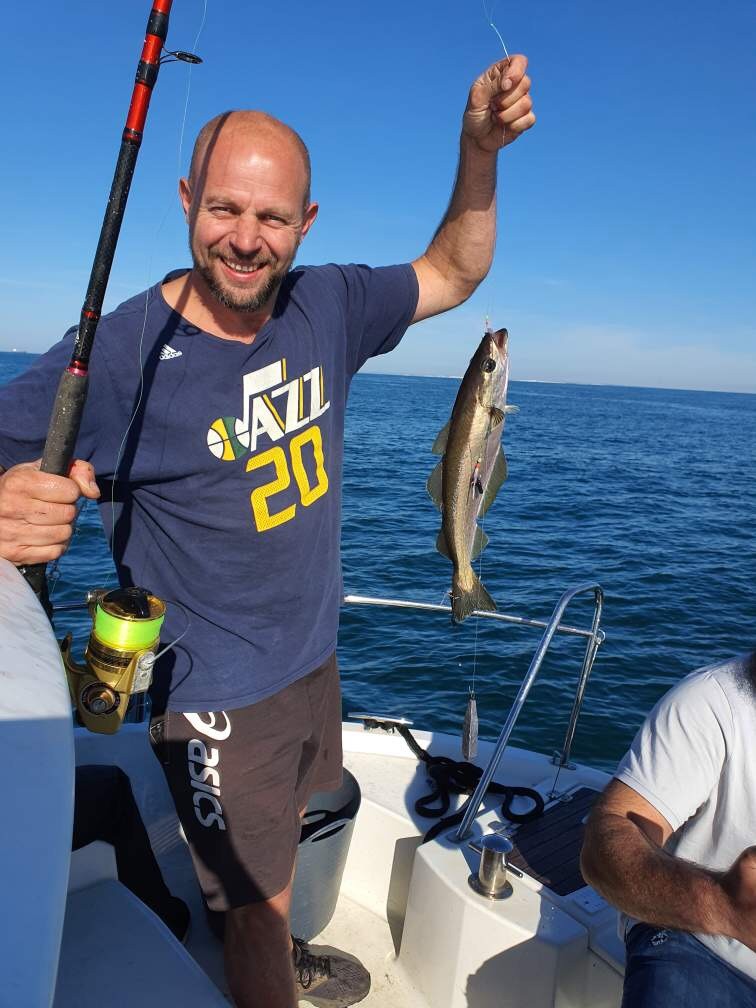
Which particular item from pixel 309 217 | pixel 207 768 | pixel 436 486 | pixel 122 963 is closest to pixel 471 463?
pixel 436 486

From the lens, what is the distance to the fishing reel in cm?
228

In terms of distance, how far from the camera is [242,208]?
104 inches

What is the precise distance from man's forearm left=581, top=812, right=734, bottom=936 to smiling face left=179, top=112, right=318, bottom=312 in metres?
2.16

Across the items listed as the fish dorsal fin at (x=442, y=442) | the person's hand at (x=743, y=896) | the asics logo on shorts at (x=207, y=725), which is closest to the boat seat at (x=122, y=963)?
the asics logo on shorts at (x=207, y=725)

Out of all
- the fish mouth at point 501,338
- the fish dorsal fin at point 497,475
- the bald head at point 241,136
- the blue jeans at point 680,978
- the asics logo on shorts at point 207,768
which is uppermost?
the bald head at point 241,136

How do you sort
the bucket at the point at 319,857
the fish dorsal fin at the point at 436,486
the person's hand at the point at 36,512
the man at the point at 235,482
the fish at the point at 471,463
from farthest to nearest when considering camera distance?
1. the fish dorsal fin at the point at 436,486
2. the bucket at the point at 319,857
3. the fish at the point at 471,463
4. the man at the point at 235,482
5. the person's hand at the point at 36,512

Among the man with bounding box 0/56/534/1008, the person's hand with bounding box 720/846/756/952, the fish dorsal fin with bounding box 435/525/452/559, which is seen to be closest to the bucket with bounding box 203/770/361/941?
the man with bounding box 0/56/534/1008

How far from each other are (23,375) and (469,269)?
6.68 feet

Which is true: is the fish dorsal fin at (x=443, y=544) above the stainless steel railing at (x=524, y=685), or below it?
above

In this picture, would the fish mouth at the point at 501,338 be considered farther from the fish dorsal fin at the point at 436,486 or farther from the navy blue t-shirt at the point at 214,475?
the navy blue t-shirt at the point at 214,475

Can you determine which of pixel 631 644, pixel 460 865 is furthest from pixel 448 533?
pixel 631 644

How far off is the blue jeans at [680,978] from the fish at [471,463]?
160cm

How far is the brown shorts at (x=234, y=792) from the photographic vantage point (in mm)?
2754

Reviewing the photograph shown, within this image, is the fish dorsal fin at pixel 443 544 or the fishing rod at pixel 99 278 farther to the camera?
the fish dorsal fin at pixel 443 544
